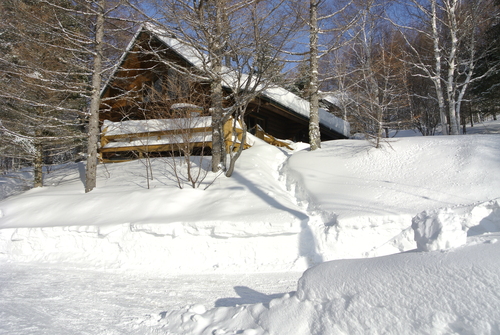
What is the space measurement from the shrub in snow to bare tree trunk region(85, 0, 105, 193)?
9.10 meters

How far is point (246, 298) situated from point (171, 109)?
6.45 meters

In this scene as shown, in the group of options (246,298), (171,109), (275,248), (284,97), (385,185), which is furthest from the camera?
(284,97)

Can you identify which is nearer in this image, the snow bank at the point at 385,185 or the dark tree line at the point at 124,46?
the snow bank at the point at 385,185

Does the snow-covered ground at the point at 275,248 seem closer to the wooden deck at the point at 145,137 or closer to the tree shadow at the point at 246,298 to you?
the tree shadow at the point at 246,298

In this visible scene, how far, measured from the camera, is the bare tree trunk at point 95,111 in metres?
9.74

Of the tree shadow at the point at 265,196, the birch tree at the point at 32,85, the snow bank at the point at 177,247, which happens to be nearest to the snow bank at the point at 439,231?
the snow bank at the point at 177,247

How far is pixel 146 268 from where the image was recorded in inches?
246

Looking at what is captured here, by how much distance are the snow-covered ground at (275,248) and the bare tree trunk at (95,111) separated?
52 cm

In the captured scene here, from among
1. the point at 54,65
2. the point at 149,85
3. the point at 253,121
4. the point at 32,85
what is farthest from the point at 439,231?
the point at 253,121

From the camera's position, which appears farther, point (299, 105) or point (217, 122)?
point (299, 105)

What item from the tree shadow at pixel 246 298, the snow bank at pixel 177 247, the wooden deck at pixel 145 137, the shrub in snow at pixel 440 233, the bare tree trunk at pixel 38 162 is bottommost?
the tree shadow at pixel 246 298

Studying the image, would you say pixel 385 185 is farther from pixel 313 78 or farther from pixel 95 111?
pixel 95 111

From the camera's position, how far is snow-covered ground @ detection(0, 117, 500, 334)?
2.70m

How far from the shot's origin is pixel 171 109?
31.0 feet
